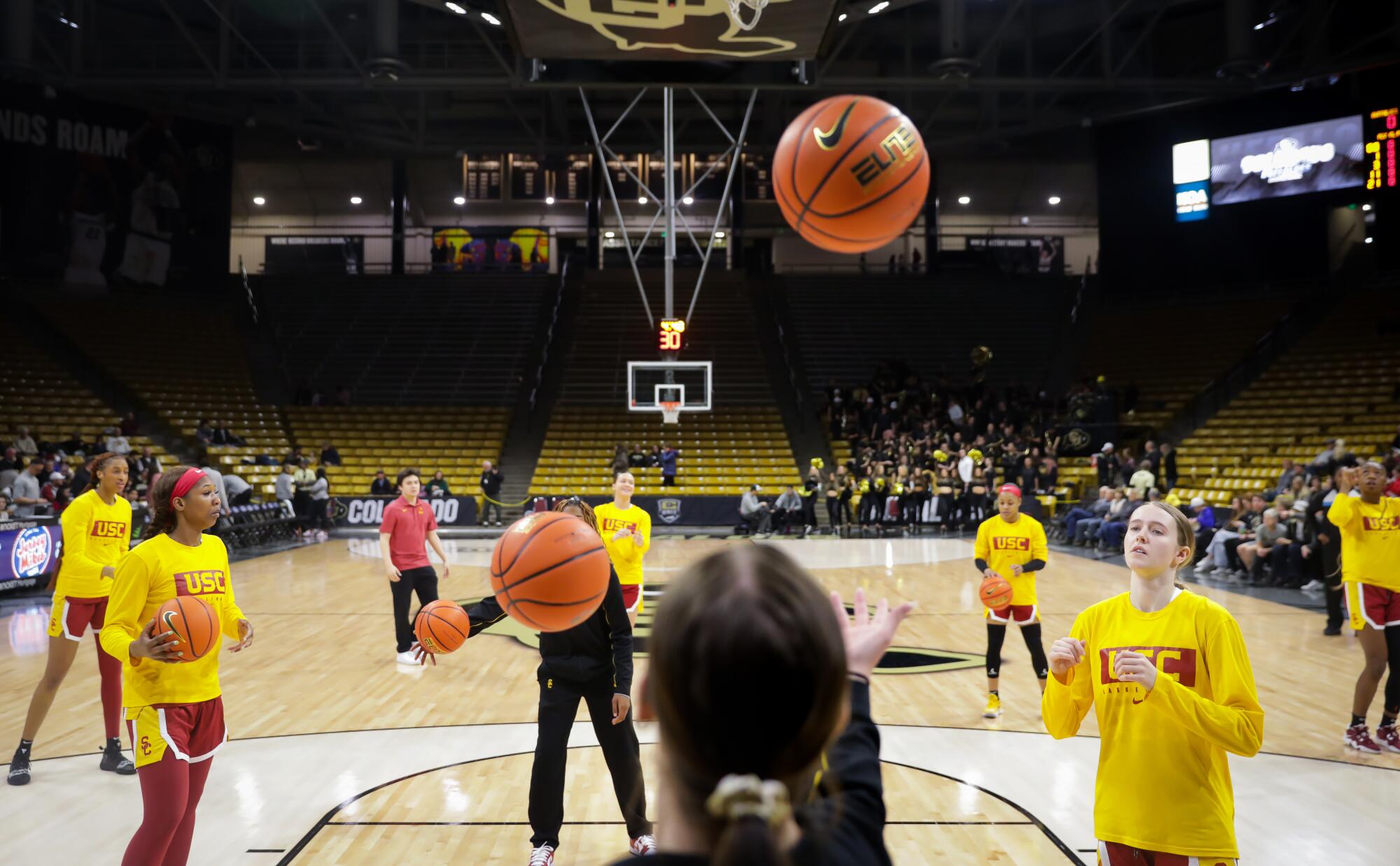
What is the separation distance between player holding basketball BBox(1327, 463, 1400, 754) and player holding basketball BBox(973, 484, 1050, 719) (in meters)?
1.72

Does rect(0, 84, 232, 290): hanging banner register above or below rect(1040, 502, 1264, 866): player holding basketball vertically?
above

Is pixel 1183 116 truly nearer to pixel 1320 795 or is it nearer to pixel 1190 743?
pixel 1320 795

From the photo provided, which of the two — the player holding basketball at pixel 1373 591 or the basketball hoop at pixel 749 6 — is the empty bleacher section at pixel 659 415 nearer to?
the basketball hoop at pixel 749 6

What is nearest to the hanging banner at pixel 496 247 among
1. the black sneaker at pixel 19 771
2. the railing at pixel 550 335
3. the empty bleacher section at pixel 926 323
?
the railing at pixel 550 335

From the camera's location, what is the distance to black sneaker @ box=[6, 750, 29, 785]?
503 centimetres

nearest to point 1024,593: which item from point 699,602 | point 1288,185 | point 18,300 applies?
point 699,602

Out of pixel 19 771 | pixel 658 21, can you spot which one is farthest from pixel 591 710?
pixel 658 21

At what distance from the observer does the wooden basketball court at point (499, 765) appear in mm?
4332

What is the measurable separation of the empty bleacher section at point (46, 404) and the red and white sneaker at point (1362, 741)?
17.9 m

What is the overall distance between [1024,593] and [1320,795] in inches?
83.4

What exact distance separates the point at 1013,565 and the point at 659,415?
17497 mm

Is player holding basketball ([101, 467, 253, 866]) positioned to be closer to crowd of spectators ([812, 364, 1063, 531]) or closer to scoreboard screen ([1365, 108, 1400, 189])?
crowd of spectators ([812, 364, 1063, 531])

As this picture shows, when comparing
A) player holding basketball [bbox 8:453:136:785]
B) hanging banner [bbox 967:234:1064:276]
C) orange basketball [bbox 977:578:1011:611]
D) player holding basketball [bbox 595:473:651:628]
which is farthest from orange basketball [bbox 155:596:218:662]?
hanging banner [bbox 967:234:1064:276]

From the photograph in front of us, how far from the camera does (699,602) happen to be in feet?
3.74
